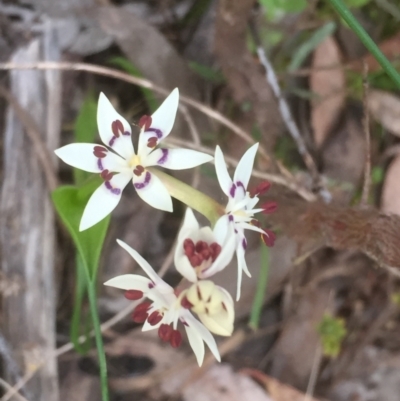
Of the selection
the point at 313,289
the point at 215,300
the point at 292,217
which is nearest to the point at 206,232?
the point at 215,300

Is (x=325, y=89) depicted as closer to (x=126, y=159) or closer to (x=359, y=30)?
(x=359, y=30)

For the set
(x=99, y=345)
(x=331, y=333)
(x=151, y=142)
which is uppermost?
(x=151, y=142)

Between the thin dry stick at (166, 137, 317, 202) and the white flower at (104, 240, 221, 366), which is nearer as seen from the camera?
the white flower at (104, 240, 221, 366)

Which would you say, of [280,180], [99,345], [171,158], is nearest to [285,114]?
[280,180]

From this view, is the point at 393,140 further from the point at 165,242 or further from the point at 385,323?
the point at 165,242

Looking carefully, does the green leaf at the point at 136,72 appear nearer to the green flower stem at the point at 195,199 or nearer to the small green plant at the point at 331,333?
the green flower stem at the point at 195,199

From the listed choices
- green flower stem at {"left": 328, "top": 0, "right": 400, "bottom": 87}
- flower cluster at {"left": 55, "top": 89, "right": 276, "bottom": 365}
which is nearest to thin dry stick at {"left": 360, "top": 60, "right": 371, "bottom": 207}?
green flower stem at {"left": 328, "top": 0, "right": 400, "bottom": 87}

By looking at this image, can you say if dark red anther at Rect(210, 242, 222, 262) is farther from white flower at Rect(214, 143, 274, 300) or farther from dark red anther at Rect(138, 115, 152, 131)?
dark red anther at Rect(138, 115, 152, 131)
